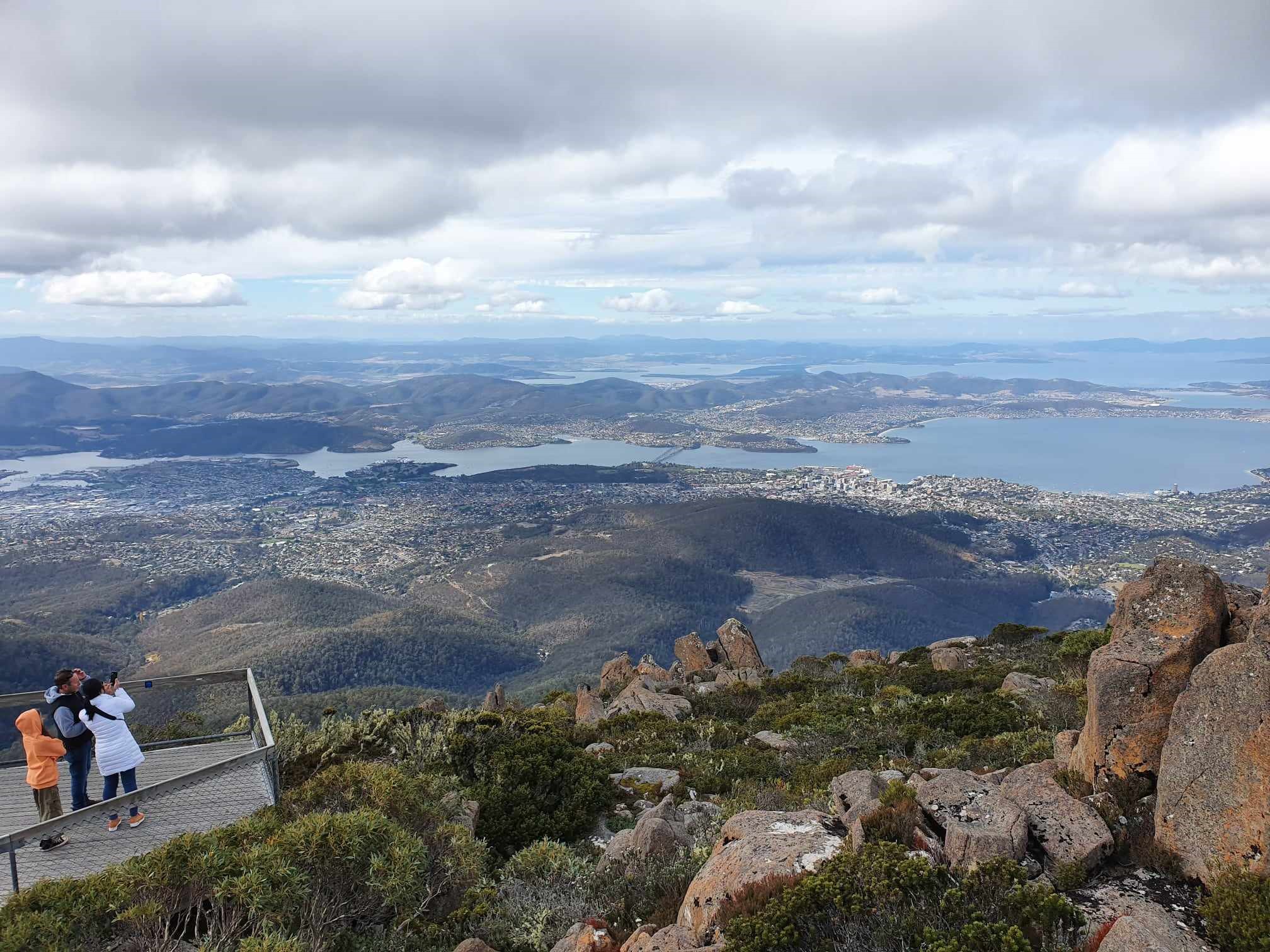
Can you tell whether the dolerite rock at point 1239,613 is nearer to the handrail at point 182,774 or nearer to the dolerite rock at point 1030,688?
the dolerite rock at point 1030,688

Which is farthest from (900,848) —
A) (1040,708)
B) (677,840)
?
(1040,708)

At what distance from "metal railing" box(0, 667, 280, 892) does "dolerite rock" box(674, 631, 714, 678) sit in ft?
64.6

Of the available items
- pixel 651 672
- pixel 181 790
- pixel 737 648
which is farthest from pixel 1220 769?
pixel 737 648

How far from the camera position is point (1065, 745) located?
8.05 metres

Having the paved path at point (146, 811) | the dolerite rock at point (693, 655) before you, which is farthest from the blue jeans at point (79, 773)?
the dolerite rock at point (693, 655)

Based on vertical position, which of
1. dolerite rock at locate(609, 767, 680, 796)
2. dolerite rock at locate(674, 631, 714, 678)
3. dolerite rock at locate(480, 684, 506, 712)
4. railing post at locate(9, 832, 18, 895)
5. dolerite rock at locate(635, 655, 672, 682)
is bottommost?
dolerite rock at locate(674, 631, 714, 678)

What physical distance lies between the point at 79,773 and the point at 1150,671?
11.0m

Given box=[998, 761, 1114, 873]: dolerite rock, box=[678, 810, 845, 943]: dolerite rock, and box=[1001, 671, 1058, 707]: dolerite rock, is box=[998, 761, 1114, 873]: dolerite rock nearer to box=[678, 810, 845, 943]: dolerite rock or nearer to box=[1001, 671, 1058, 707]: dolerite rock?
box=[678, 810, 845, 943]: dolerite rock

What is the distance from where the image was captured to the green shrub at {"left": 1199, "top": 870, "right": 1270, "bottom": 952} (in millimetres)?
4359

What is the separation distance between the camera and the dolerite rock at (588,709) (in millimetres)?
19531

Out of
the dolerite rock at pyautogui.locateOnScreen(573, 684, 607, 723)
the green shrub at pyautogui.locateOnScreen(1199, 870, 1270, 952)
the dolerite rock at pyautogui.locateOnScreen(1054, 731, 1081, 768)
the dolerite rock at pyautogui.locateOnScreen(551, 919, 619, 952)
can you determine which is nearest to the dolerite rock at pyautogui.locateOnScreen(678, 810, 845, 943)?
the dolerite rock at pyautogui.locateOnScreen(551, 919, 619, 952)

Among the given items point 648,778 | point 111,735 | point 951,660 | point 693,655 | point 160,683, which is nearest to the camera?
point 111,735

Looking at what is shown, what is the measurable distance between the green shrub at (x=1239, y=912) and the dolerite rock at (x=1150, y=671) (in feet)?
5.40

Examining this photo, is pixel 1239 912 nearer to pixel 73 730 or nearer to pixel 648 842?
pixel 648 842
